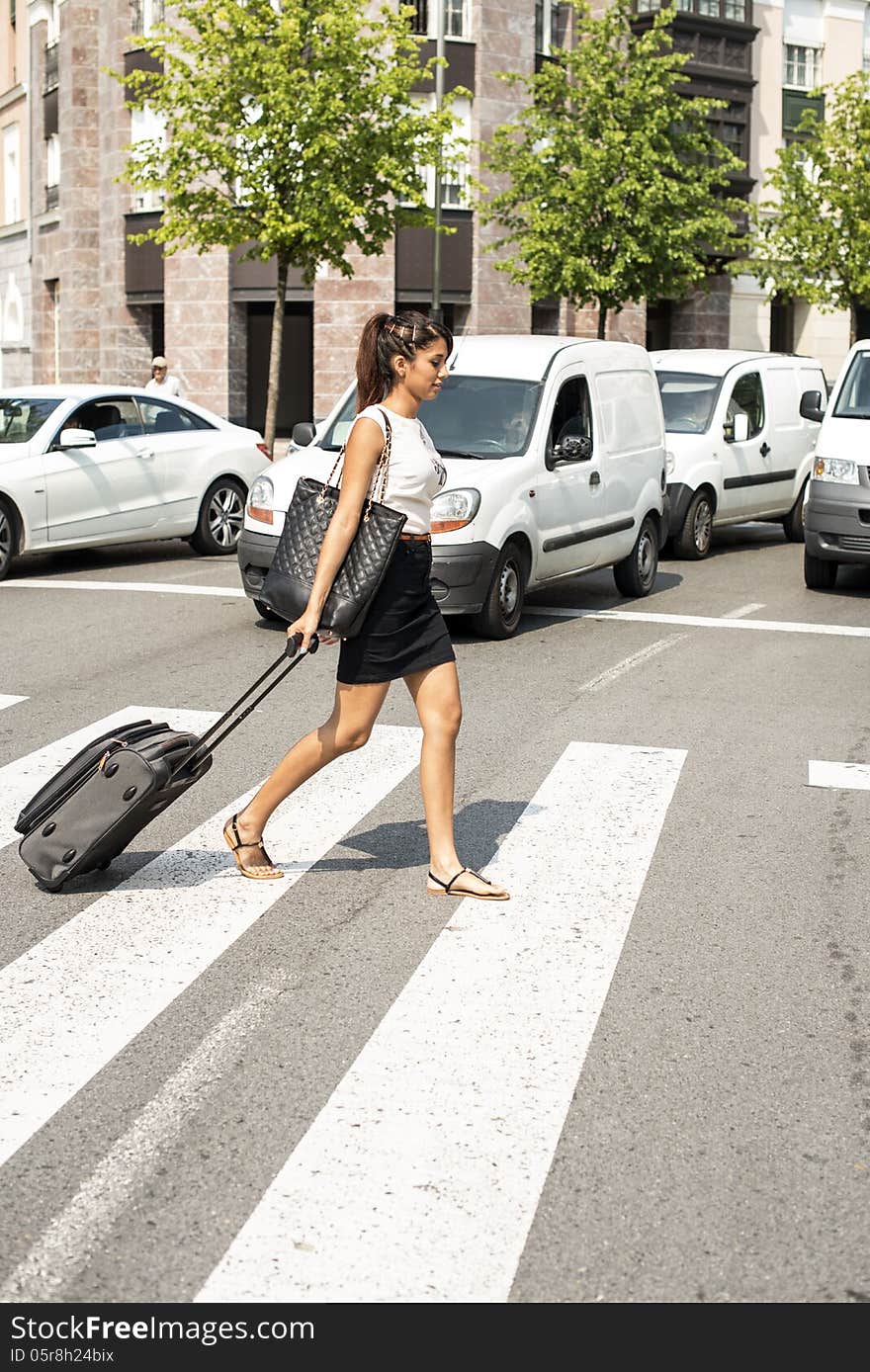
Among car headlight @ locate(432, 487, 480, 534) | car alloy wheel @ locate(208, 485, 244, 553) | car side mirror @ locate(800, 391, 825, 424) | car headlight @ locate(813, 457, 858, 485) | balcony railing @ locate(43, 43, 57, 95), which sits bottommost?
car alloy wheel @ locate(208, 485, 244, 553)

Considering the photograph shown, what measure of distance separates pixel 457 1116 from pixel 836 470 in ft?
36.3

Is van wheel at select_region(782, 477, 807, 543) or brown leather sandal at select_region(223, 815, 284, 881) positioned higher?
van wheel at select_region(782, 477, 807, 543)

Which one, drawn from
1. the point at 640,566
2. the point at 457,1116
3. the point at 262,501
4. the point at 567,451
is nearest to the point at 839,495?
the point at 640,566

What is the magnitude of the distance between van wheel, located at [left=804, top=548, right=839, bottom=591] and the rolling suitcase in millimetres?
9876

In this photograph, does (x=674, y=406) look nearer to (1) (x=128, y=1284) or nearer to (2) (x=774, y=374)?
(2) (x=774, y=374)

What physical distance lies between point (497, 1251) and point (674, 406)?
15865mm

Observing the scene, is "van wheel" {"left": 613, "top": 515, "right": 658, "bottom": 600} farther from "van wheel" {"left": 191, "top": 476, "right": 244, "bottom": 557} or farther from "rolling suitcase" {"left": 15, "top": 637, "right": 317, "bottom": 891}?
"rolling suitcase" {"left": 15, "top": 637, "right": 317, "bottom": 891}

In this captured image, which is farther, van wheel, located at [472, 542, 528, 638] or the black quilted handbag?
van wheel, located at [472, 542, 528, 638]

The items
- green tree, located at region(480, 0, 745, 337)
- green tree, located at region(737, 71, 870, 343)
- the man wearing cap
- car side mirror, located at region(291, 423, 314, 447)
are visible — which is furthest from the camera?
green tree, located at region(737, 71, 870, 343)

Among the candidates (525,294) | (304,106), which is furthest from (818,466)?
(525,294)

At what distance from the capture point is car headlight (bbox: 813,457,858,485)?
14211 millimetres

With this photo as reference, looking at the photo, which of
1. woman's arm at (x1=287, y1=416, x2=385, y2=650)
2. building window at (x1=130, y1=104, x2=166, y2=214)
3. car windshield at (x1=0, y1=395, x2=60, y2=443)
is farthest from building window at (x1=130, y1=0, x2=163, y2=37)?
woman's arm at (x1=287, y1=416, x2=385, y2=650)

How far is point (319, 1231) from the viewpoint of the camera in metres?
3.44

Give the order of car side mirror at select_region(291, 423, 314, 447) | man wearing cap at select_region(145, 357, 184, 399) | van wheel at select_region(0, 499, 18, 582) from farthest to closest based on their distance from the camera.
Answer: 1. man wearing cap at select_region(145, 357, 184, 399)
2. van wheel at select_region(0, 499, 18, 582)
3. car side mirror at select_region(291, 423, 314, 447)
